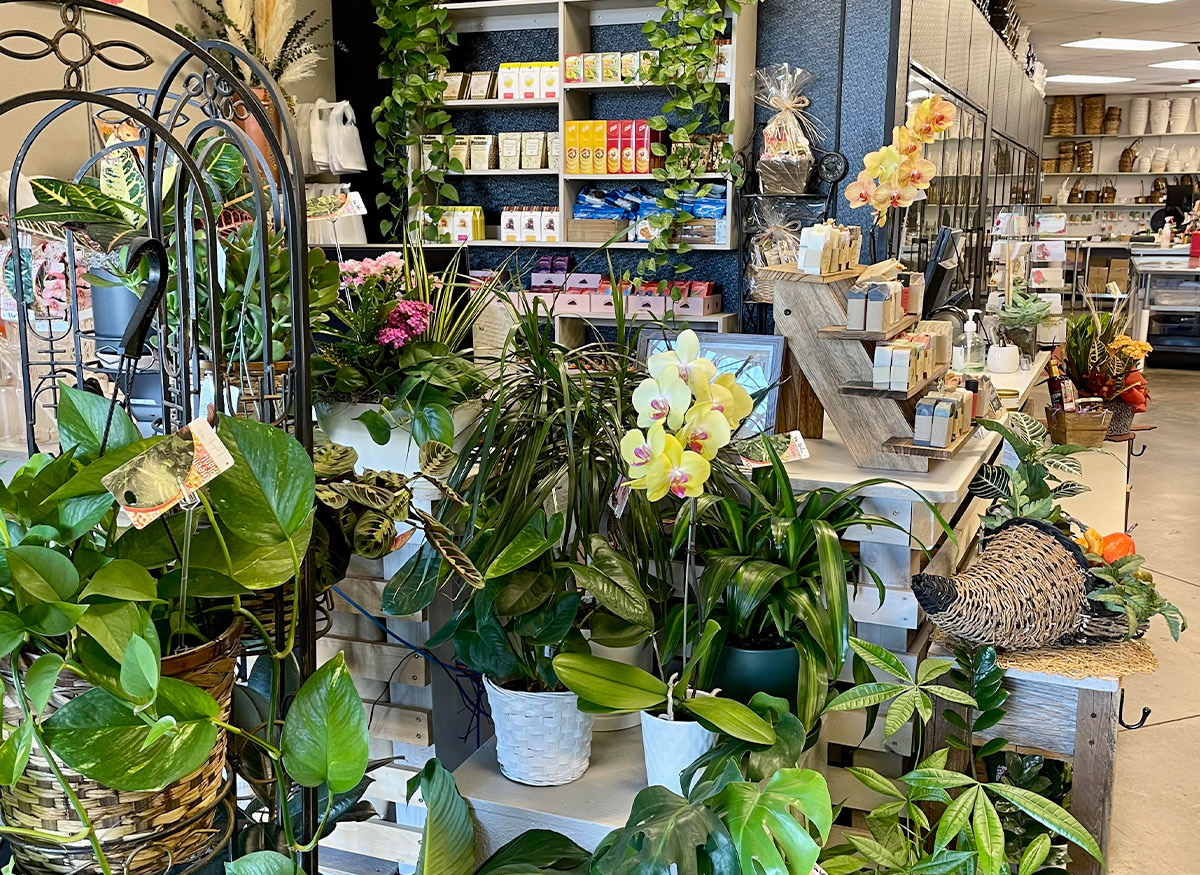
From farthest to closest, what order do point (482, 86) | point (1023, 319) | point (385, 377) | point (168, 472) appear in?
point (482, 86), point (1023, 319), point (385, 377), point (168, 472)

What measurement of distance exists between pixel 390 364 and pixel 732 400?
29.9 inches

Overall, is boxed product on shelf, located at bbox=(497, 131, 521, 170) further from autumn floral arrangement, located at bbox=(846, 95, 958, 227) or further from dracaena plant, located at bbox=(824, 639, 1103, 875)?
dracaena plant, located at bbox=(824, 639, 1103, 875)

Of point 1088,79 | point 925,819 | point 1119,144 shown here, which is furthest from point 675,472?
point 1119,144

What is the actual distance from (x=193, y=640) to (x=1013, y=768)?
165cm

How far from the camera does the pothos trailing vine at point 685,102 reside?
4496 millimetres

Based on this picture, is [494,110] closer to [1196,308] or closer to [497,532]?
[497,532]

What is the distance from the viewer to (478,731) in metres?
1.89

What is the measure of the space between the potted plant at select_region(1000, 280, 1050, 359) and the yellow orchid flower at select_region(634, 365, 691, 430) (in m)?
3.09

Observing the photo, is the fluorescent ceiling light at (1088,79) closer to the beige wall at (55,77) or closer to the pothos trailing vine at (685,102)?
the pothos trailing vine at (685,102)

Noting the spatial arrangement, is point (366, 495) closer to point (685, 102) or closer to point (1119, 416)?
point (685, 102)

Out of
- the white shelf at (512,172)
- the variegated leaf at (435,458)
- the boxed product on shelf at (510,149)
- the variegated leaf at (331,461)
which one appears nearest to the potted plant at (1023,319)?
the white shelf at (512,172)

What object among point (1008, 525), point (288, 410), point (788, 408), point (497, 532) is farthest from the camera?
point (788, 408)

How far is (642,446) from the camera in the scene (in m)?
1.26

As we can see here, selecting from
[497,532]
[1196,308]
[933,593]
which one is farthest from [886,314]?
[1196,308]
